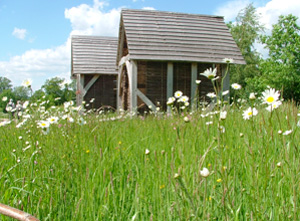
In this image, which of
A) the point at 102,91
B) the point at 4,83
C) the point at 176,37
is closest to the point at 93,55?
the point at 102,91

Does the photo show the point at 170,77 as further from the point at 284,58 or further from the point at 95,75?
the point at 284,58

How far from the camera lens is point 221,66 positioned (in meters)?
11.7

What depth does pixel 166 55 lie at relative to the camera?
35.6 ft

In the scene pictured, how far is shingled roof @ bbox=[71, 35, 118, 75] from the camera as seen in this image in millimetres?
16844

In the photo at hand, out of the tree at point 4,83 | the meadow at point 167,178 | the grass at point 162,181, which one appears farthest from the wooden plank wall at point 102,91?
the tree at point 4,83

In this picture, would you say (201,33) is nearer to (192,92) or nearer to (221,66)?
(221,66)

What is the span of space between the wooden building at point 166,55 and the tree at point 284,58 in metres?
14.3

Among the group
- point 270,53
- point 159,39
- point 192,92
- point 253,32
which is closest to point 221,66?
point 192,92

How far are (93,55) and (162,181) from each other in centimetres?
1604

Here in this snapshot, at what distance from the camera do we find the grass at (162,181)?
157 cm

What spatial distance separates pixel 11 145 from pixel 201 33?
9.92m

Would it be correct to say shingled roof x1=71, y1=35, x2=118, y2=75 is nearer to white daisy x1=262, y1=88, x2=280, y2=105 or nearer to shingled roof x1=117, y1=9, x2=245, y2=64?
shingled roof x1=117, y1=9, x2=245, y2=64

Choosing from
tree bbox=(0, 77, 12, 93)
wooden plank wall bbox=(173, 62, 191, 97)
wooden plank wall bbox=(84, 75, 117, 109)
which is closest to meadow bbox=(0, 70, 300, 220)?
wooden plank wall bbox=(173, 62, 191, 97)

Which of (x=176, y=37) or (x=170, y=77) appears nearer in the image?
(x=170, y=77)
